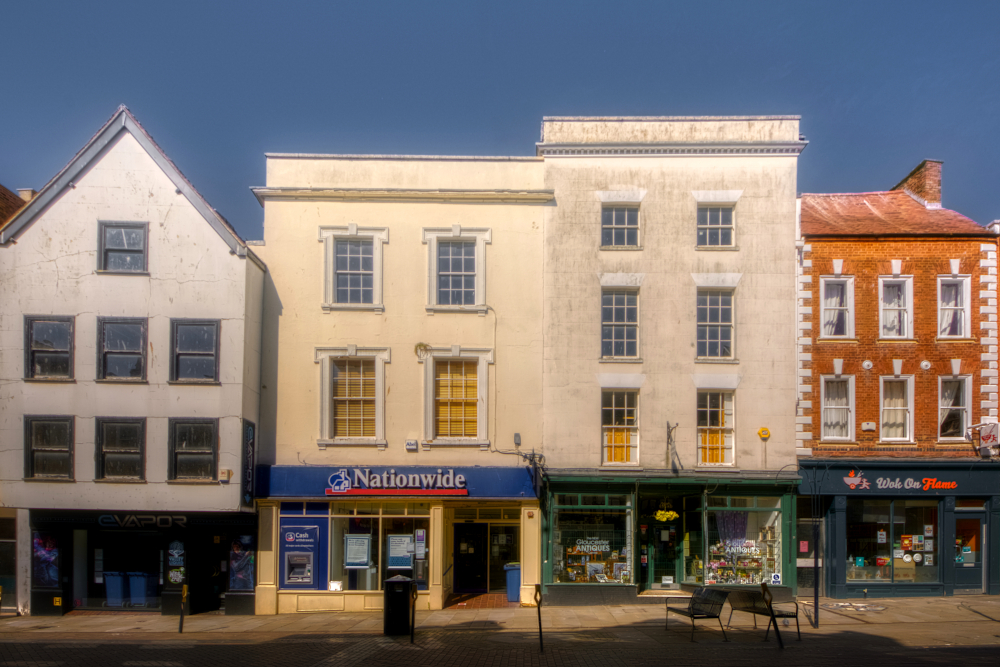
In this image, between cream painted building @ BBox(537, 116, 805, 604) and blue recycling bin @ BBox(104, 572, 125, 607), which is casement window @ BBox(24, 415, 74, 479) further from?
cream painted building @ BBox(537, 116, 805, 604)

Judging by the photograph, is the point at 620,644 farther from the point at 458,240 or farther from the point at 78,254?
the point at 78,254

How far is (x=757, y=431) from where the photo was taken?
20.0m

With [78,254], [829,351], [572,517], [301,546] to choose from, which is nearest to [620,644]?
[572,517]

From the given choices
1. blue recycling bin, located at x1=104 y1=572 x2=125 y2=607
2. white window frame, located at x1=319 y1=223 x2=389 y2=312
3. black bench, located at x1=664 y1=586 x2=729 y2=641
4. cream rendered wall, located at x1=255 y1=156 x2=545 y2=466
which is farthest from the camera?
white window frame, located at x1=319 y1=223 x2=389 y2=312

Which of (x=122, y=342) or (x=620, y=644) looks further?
(x=122, y=342)

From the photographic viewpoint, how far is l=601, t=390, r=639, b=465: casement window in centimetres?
2022

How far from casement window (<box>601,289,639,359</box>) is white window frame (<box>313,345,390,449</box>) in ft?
19.2

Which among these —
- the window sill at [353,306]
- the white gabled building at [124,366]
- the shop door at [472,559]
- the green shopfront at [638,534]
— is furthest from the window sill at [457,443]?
the white gabled building at [124,366]

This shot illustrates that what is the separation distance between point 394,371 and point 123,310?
22.5ft

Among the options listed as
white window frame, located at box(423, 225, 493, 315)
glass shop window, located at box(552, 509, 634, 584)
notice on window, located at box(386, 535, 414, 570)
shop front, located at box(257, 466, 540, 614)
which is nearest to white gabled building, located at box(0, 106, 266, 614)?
shop front, located at box(257, 466, 540, 614)

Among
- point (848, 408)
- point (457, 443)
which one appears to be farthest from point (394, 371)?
point (848, 408)

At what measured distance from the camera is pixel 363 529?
19.7m

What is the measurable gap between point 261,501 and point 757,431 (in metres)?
13.0

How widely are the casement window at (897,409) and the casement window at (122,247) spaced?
771 inches
